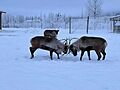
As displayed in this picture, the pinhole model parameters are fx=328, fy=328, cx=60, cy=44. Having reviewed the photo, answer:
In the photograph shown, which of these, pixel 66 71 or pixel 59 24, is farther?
pixel 59 24

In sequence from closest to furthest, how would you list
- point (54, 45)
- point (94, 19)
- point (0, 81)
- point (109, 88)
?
1. point (109, 88)
2. point (0, 81)
3. point (54, 45)
4. point (94, 19)

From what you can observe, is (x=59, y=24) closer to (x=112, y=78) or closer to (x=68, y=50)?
(x=68, y=50)

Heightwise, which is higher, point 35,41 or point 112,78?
point 35,41

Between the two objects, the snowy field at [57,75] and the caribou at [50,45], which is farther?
the caribou at [50,45]

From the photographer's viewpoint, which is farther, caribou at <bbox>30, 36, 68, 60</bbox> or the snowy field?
caribou at <bbox>30, 36, 68, 60</bbox>

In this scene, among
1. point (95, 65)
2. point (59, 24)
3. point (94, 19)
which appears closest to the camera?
point (95, 65)

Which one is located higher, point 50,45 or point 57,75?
point 50,45

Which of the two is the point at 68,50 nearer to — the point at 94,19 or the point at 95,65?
the point at 95,65

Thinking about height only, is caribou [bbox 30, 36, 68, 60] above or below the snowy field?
above

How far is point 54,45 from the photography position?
14.2 metres

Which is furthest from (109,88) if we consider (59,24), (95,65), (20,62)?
(59,24)

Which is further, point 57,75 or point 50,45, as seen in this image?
point 50,45

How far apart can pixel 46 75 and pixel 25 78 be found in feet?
2.70

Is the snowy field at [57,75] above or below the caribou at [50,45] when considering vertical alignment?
below
